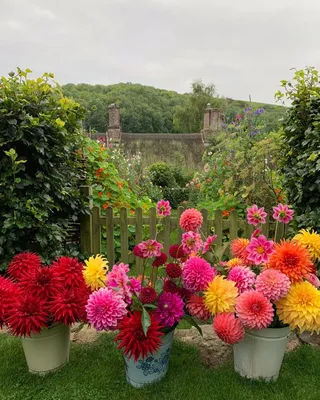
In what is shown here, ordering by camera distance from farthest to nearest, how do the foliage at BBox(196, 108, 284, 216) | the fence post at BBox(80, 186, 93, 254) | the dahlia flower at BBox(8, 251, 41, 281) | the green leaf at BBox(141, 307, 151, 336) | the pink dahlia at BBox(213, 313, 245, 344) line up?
the foliage at BBox(196, 108, 284, 216) < the fence post at BBox(80, 186, 93, 254) < the dahlia flower at BBox(8, 251, 41, 281) < the pink dahlia at BBox(213, 313, 245, 344) < the green leaf at BBox(141, 307, 151, 336)

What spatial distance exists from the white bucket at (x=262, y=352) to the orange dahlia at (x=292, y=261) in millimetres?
312

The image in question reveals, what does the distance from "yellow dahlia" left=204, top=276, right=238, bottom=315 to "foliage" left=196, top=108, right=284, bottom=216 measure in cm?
221

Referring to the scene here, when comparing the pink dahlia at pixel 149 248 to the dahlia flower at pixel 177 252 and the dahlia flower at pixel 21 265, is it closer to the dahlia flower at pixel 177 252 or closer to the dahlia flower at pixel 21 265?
the dahlia flower at pixel 177 252

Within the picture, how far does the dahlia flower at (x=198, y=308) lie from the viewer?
5.14ft

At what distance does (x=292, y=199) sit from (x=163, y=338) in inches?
75.0

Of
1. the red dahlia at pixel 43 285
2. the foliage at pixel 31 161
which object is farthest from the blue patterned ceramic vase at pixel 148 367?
the foliage at pixel 31 161

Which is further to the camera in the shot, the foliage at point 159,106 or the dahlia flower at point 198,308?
the foliage at point 159,106

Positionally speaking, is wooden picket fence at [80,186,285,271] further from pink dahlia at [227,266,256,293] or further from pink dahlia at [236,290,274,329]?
pink dahlia at [236,290,274,329]

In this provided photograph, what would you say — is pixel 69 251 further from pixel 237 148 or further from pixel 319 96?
pixel 237 148

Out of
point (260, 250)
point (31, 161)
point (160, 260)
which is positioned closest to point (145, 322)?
point (160, 260)

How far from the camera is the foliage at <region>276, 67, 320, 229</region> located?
249cm

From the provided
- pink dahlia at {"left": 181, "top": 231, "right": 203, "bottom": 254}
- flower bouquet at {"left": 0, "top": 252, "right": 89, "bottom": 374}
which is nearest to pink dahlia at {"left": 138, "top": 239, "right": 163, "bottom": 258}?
pink dahlia at {"left": 181, "top": 231, "right": 203, "bottom": 254}

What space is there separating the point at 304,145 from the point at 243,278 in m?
1.62

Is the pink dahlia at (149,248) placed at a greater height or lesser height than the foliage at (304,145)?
lesser
